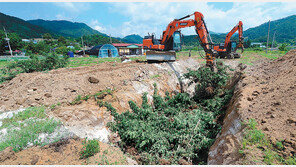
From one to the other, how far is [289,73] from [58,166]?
23.8 ft

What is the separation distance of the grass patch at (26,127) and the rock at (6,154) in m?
0.16

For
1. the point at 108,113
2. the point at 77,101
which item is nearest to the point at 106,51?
the point at 77,101

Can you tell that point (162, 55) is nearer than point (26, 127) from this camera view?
No

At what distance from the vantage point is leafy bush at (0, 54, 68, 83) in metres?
8.34

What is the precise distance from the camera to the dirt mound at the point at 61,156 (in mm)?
2762

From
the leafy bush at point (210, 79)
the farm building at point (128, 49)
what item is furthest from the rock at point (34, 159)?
the farm building at point (128, 49)

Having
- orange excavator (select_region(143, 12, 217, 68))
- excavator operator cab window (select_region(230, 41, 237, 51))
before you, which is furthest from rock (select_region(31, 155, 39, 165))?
excavator operator cab window (select_region(230, 41, 237, 51))

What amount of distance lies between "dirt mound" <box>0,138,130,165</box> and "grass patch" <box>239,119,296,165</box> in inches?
108

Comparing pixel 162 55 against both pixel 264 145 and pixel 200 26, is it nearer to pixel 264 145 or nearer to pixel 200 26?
pixel 200 26

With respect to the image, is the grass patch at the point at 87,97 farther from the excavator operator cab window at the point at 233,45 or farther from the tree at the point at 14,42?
the tree at the point at 14,42

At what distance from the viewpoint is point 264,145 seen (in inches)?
A: 108

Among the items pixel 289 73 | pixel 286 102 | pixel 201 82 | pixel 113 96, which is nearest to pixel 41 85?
pixel 113 96

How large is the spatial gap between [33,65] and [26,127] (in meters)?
7.34

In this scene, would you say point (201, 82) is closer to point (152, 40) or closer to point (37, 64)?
point (152, 40)
